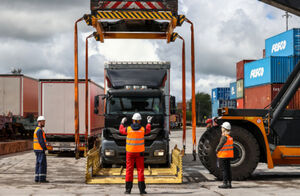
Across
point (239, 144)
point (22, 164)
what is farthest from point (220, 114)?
point (22, 164)

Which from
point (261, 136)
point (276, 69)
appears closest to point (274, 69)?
point (276, 69)

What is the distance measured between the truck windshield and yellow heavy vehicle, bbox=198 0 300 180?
2.07 m

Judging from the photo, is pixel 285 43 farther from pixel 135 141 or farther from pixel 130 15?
pixel 135 141

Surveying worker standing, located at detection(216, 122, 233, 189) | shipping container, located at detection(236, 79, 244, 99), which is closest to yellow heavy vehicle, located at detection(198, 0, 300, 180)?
worker standing, located at detection(216, 122, 233, 189)

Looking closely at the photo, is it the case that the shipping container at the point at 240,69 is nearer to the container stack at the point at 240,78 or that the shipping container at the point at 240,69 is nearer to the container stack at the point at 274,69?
the container stack at the point at 240,78

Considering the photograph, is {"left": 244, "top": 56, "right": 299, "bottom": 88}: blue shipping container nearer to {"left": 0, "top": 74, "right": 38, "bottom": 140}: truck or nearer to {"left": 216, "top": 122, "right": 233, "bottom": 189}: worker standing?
{"left": 0, "top": 74, "right": 38, "bottom": 140}: truck

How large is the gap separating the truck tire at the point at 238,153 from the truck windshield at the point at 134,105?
220 cm

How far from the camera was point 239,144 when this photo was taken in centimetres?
1159

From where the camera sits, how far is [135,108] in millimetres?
13258

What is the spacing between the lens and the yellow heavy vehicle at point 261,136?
1152 centimetres

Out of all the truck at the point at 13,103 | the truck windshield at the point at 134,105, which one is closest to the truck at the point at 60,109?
the truck windshield at the point at 134,105

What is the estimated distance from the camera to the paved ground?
386 inches

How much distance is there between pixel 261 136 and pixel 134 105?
393cm

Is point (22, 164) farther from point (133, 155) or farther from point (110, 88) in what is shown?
point (133, 155)
